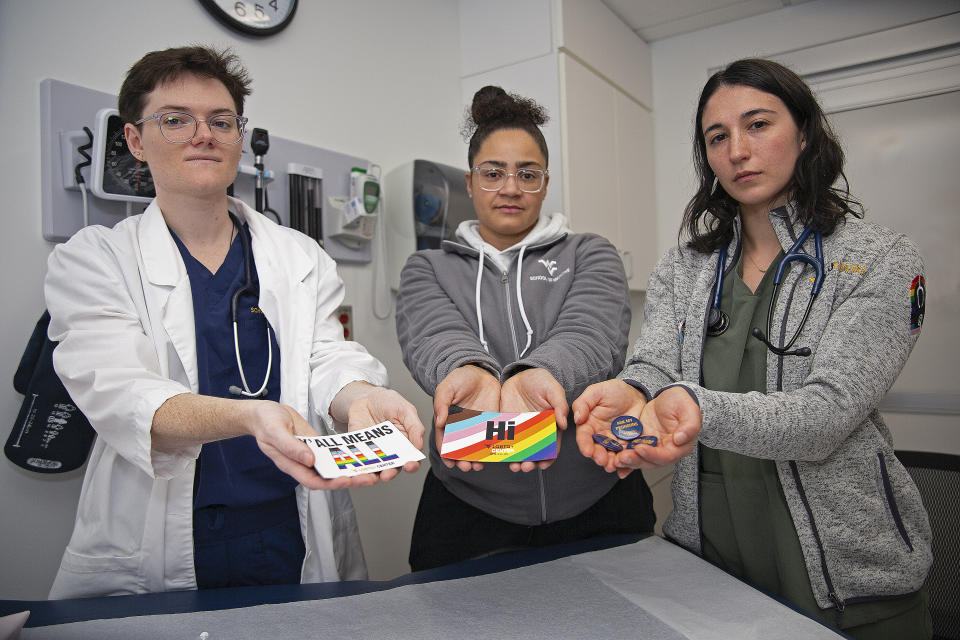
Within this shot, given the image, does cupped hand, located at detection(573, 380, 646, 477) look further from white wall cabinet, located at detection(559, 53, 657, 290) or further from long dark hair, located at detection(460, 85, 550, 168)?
white wall cabinet, located at detection(559, 53, 657, 290)

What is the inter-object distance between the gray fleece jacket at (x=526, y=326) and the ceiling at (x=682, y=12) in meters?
1.79

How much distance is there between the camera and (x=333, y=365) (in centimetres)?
126

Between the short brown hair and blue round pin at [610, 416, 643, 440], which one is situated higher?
the short brown hair

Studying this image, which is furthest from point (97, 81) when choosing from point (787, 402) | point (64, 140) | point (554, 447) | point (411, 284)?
point (787, 402)

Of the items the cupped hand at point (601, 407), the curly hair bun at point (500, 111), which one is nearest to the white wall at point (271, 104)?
the curly hair bun at point (500, 111)

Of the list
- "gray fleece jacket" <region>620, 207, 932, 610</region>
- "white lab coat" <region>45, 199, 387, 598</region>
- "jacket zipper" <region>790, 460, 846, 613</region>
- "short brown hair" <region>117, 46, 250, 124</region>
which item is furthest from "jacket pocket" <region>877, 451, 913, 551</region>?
"short brown hair" <region>117, 46, 250, 124</region>

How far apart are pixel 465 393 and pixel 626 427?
1.07ft

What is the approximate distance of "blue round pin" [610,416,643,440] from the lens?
95 centimetres

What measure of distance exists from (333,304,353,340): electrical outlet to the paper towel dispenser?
222mm

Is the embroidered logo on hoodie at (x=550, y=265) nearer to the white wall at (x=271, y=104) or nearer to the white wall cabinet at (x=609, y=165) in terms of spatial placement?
the white wall at (x=271, y=104)

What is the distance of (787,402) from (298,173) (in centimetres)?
148

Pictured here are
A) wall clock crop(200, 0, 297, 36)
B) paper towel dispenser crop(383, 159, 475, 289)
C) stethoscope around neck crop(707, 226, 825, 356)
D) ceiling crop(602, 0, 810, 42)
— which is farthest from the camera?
ceiling crop(602, 0, 810, 42)

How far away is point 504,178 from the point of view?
4.83ft

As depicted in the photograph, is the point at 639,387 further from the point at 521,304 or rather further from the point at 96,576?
the point at 96,576
